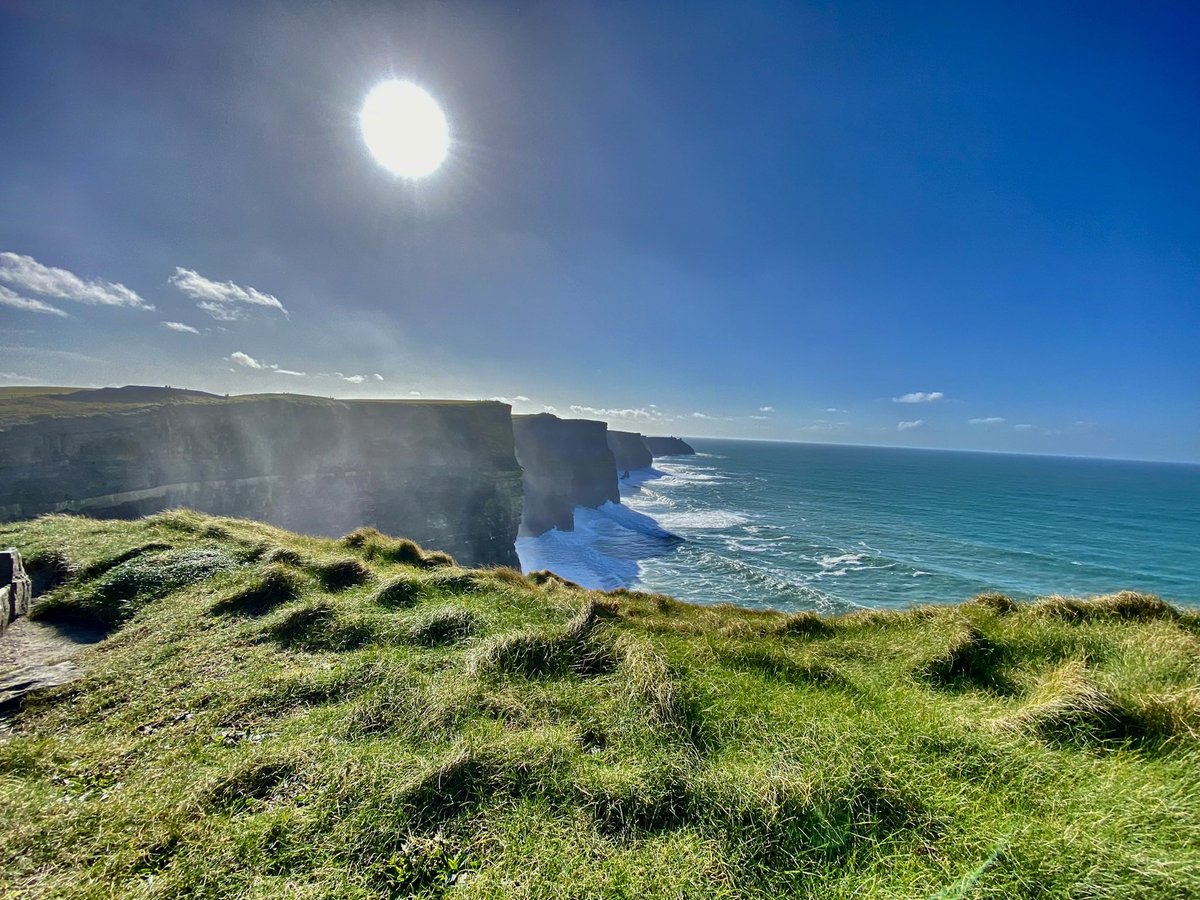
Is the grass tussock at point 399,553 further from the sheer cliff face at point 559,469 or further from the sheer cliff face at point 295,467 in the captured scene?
the sheer cliff face at point 559,469

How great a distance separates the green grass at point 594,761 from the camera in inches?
106

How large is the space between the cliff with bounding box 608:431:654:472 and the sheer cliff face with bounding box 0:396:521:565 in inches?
2526

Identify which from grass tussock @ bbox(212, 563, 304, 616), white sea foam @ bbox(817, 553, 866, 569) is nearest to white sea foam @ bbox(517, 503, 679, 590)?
white sea foam @ bbox(817, 553, 866, 569)

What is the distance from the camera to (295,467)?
3941cm

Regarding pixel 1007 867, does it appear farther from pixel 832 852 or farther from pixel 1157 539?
pixel 1157 539

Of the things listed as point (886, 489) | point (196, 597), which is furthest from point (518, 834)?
point (886, 489)

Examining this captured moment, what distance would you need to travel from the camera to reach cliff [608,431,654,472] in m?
115

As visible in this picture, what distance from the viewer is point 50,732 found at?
162 inches

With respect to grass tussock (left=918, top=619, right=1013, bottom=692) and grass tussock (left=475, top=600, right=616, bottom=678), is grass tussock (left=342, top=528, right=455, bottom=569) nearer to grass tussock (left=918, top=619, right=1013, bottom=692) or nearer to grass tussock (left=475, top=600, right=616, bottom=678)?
grass tussock (left=475, top=600, right=616, bottom=678)

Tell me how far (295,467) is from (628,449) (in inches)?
3385

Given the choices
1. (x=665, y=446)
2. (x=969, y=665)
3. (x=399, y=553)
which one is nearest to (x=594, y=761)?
(x=969, y=665)

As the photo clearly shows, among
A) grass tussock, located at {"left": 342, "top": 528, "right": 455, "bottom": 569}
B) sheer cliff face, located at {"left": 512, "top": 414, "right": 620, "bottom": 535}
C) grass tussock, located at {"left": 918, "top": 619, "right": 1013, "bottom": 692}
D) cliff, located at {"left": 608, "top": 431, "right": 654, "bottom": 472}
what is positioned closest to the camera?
grass tussock, located at {"left": 918, "top": 619, "right": 1013, "bottom": 692}

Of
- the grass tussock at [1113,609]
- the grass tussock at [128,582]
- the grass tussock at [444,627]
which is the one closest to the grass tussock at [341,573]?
the grass tussock at [128,582]

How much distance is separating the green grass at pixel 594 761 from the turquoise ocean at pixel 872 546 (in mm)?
25536
